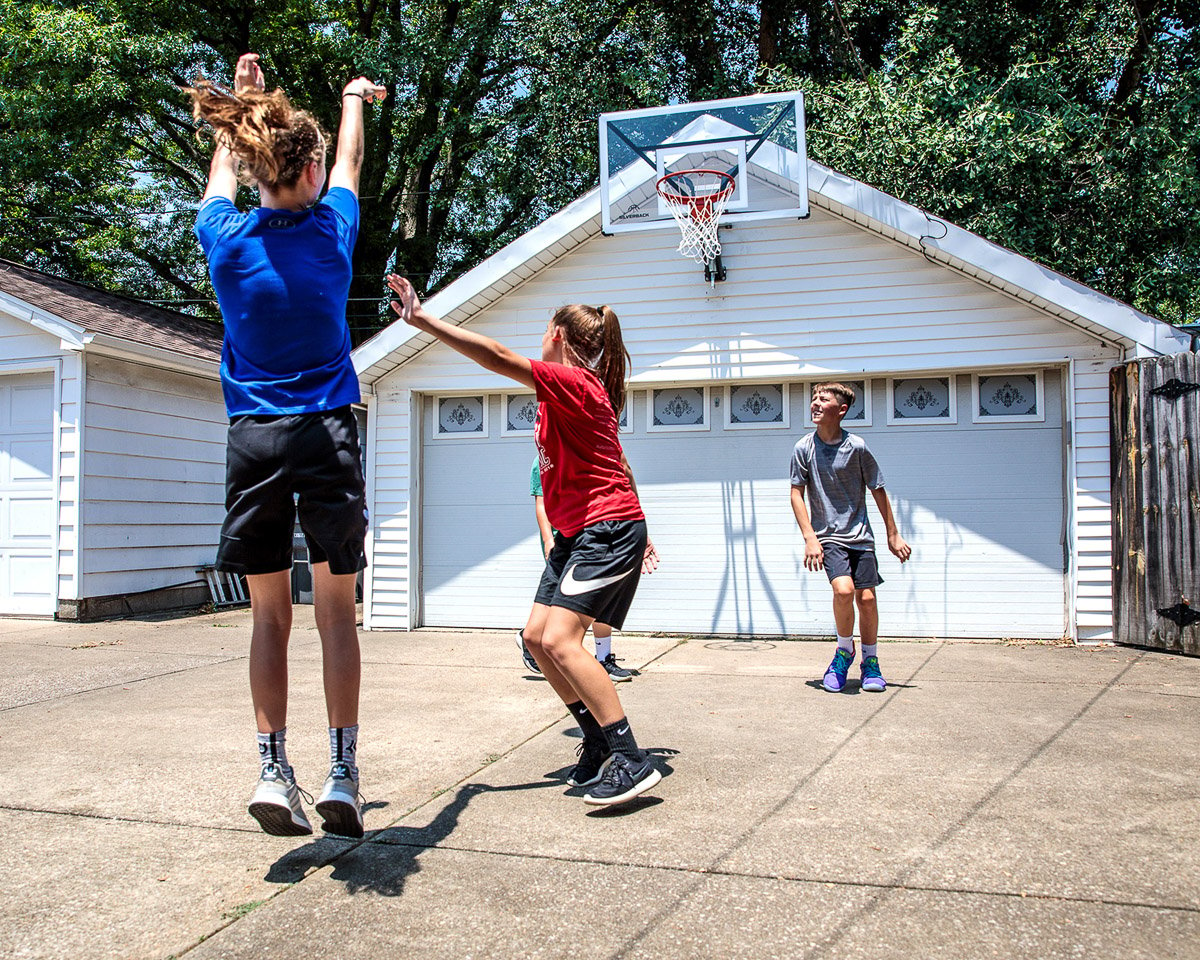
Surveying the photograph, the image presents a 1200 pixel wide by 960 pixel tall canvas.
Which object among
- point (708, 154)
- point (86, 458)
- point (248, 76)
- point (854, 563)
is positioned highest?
point (708, 154)

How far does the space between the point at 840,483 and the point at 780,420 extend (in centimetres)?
293

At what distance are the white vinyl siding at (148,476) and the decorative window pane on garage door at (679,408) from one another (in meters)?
5.54

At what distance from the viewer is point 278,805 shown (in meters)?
2.73

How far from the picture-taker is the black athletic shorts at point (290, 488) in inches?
108

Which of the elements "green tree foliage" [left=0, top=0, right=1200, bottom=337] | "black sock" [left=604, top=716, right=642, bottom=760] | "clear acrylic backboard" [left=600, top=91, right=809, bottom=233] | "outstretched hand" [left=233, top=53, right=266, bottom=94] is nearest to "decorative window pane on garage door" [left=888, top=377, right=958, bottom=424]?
"clear acrylic backboard" [left=600, top=91, right=809, bottom=233]

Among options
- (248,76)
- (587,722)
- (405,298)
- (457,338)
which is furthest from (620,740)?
(248,76)

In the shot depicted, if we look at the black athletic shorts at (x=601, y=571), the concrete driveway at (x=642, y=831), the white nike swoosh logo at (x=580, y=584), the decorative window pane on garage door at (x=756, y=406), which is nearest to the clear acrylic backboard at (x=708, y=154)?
the decorative window pane on garage door at (x=756, y=406)

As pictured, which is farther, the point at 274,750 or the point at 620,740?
the point at 620,740

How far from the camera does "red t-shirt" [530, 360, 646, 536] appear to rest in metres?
3.49

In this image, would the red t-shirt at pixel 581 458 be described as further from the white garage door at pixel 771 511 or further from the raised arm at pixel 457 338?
the white garage door at pixel 771 511

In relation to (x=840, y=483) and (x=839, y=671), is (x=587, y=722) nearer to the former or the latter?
(x=839, y=671)

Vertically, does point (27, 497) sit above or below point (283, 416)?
below

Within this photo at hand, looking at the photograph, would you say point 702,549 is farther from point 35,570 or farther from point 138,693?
point 35,570

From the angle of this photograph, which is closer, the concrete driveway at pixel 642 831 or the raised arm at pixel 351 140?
the concrete driveway at pixel 642 831
